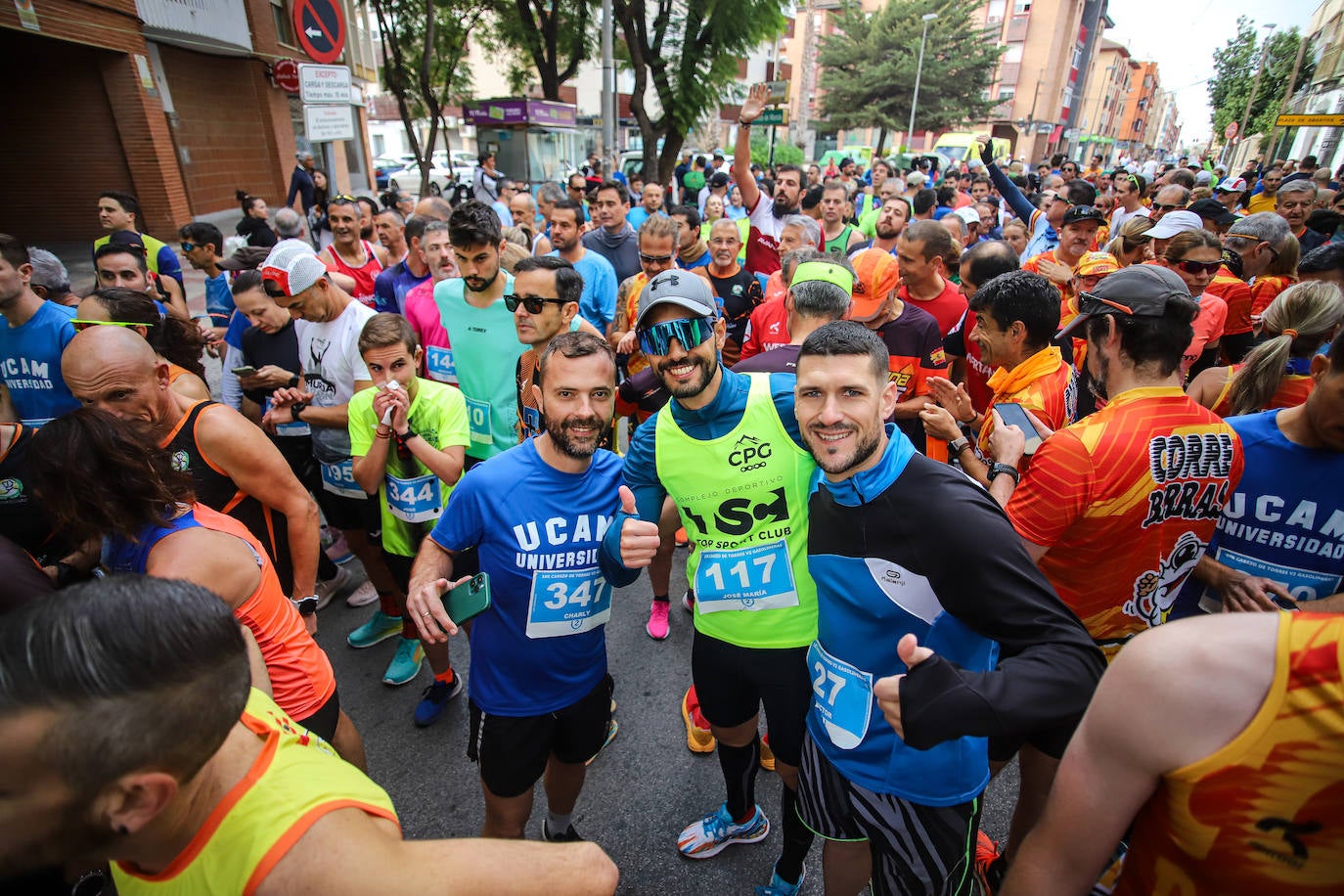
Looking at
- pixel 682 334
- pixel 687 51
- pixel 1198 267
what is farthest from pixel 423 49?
pixel 682 334

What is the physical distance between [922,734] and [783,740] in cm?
120

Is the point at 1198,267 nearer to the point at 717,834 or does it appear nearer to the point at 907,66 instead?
the point at 717,834

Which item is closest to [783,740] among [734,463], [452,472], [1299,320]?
[734,463]

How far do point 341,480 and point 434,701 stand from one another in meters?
1.42

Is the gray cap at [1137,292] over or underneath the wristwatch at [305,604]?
over

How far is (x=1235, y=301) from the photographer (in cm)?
484

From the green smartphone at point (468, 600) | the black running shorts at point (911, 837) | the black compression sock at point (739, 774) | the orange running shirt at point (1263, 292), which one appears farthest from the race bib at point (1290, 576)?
the orange running shirt at point (1263, 292)

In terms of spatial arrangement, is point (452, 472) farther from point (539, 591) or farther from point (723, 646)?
point (723, 646)

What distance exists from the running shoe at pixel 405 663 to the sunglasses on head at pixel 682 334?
Result: 2.55 metres

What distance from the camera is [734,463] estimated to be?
2295 millimetres

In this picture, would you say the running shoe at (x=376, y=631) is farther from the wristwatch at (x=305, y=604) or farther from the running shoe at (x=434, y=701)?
the wristwatch at (x=305, y=604)

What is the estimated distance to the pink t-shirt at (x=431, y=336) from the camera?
4.34 m

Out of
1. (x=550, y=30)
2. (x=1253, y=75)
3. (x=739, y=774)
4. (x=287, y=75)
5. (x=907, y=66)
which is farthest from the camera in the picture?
(x=907, y=66)

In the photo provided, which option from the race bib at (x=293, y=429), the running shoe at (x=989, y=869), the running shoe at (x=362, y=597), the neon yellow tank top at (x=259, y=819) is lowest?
the running shoe at (x=362, y=597)
